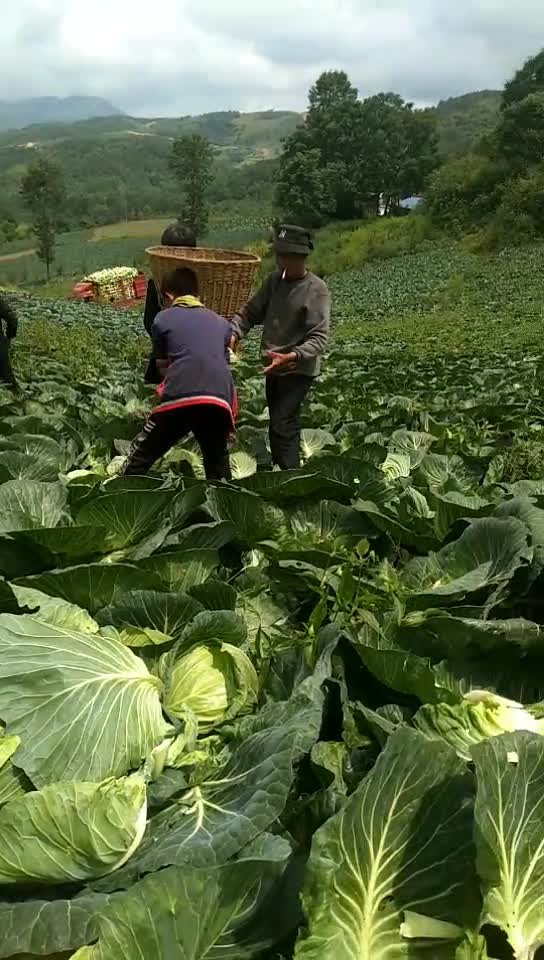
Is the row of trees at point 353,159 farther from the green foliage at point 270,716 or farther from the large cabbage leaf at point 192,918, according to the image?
the large cabbage leaf at point 192,918

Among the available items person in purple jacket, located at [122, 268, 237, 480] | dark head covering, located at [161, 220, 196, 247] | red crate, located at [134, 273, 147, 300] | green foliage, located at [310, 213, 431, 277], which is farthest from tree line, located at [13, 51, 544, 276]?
person in purple jacket, located at [122, 268, 237, 480]

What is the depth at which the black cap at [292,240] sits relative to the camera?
510cm

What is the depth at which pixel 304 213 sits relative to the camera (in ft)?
202

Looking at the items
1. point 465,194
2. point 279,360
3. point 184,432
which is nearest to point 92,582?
point 184,432

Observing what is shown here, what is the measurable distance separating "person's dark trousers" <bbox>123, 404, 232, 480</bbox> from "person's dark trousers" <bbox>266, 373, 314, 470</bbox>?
685 millimetres

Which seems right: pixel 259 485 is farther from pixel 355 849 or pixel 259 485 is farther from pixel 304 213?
pixel 304 213

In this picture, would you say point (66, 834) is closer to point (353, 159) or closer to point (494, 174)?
point (494, 174)

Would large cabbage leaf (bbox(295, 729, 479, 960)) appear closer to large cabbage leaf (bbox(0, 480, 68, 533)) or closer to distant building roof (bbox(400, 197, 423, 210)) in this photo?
large cabbage leaf (bbox(0, 480, 68, 533))

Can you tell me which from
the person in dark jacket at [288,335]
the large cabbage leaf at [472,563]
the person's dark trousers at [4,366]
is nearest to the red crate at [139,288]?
the person's dark trousers at [4,366]

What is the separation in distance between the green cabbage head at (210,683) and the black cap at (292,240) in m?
3.41

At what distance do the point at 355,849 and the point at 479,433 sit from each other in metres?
5.30

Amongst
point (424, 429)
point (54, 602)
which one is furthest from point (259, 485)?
point (424, 429)

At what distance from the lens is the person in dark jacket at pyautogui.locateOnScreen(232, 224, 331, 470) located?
5.38 metres

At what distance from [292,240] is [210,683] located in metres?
3.59
